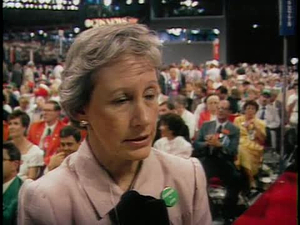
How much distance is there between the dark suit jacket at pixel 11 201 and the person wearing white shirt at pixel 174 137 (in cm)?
33

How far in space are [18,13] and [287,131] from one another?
81cm

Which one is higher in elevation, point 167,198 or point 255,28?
point 255,28

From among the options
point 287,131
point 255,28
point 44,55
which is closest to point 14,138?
point 44,55

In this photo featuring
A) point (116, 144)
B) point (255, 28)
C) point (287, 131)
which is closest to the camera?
point (116, 144)

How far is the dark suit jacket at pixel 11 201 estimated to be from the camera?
1.04m

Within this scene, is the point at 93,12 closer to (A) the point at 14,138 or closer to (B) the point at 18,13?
(B) the point at 18,13

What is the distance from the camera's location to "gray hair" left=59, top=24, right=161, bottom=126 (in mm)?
795

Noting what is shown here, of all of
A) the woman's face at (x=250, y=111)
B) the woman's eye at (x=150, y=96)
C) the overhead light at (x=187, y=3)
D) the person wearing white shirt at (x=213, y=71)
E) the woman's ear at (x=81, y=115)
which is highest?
the overhead light at (x=187, y=3)

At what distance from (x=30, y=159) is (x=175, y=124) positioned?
12.9 inches

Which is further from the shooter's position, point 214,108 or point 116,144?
point 214,108

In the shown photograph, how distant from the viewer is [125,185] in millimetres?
875

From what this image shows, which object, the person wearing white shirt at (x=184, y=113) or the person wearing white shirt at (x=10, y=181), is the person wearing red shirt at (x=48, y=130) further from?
the person wearing white shirt at (x=184, y=113)

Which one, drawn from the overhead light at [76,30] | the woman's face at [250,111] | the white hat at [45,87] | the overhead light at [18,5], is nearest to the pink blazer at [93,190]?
the overhead light at [76,30]

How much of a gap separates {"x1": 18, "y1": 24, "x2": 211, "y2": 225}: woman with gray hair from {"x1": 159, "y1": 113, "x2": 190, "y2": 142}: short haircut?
12 centimetres
